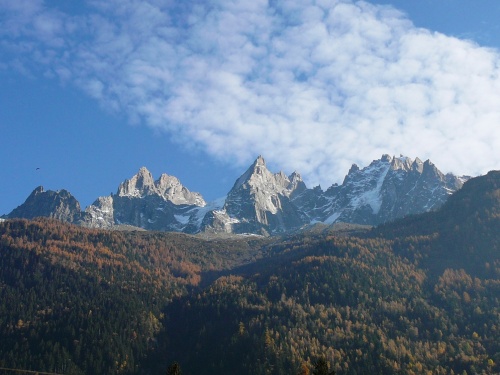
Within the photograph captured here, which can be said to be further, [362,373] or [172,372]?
[362,373]

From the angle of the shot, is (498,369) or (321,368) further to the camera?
(498,369)

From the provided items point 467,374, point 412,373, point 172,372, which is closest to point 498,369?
point 467,374

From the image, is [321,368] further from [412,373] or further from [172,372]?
[412,373]

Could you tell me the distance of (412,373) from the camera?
19488 cm

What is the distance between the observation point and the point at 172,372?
84750 mm

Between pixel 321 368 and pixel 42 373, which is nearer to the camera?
pixel 321 368

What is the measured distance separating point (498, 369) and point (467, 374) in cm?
1074

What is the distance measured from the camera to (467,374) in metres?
196

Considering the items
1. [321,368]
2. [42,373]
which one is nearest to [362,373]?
[42,373]

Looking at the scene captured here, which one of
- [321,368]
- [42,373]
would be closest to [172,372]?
[321,368]

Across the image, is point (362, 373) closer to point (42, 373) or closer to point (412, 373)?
point (412, 373)

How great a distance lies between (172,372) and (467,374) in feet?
473

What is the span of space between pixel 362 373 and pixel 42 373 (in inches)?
4213

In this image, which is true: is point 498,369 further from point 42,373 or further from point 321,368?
point 42,373
